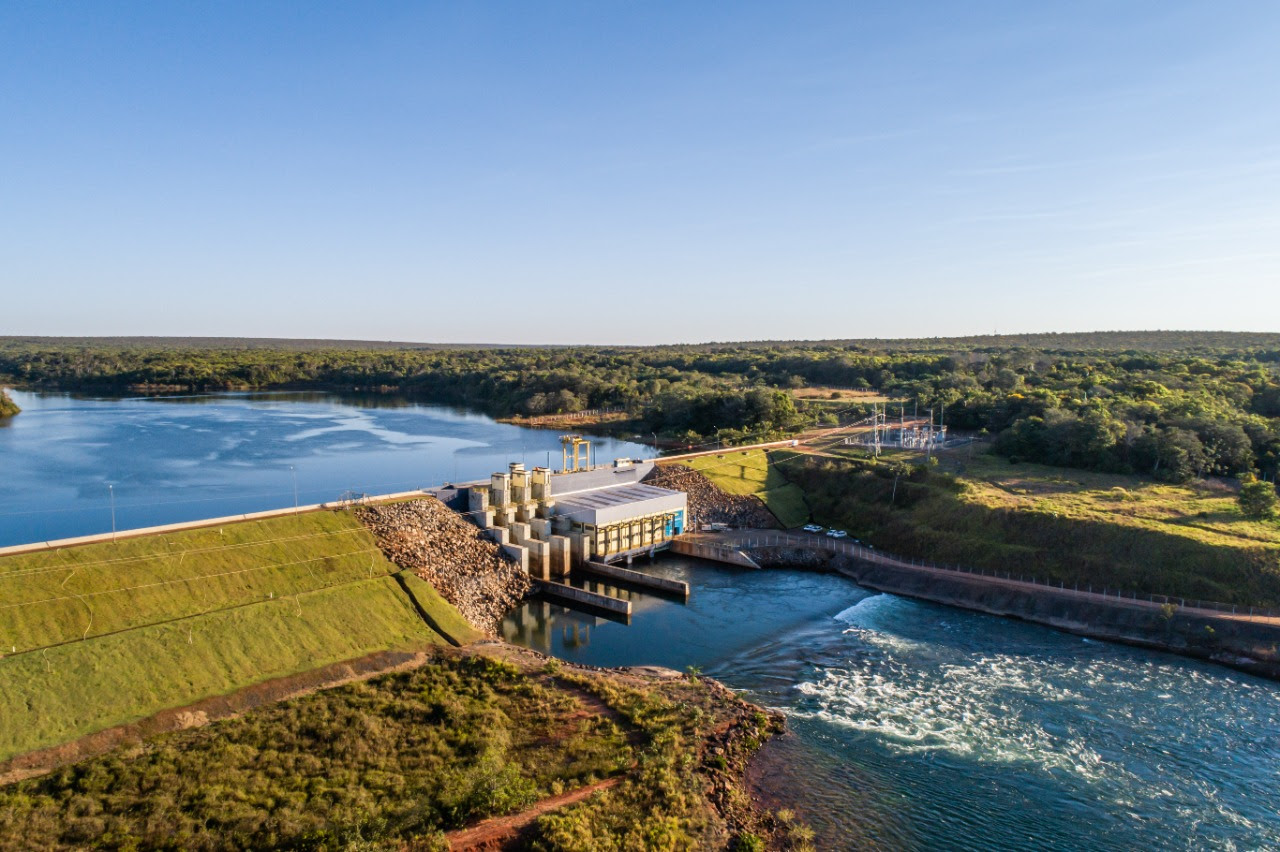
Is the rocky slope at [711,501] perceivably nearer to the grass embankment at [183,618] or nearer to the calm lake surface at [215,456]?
the calm lake surface at [215,456]

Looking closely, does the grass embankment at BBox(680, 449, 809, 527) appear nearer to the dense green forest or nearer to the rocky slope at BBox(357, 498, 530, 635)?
the dense green forest

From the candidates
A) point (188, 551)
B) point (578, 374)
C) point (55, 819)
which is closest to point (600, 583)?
point (188, 551)

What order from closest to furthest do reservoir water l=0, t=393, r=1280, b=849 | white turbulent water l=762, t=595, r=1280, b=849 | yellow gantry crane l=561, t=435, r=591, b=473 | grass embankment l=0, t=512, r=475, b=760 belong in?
reservoir water l=0, t=393, r=1280, b=849 < white turbulent water l=762, t=595, r=1280, b=849 < grass embankment l=0, t=512, r=475, b=760 < yellow gantry crane l=561, t=435, r=591, b=473

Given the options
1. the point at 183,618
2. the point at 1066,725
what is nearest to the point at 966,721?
the point at 1066,725

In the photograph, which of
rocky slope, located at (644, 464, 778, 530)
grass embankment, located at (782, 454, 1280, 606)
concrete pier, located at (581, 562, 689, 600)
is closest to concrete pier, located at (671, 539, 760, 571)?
rocky slope, located at (644, 464, 778, 530)

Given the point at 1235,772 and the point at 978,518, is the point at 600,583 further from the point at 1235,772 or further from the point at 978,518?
the point at 1235,772

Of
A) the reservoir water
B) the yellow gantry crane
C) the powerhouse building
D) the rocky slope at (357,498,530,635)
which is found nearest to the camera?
the reservoir water
